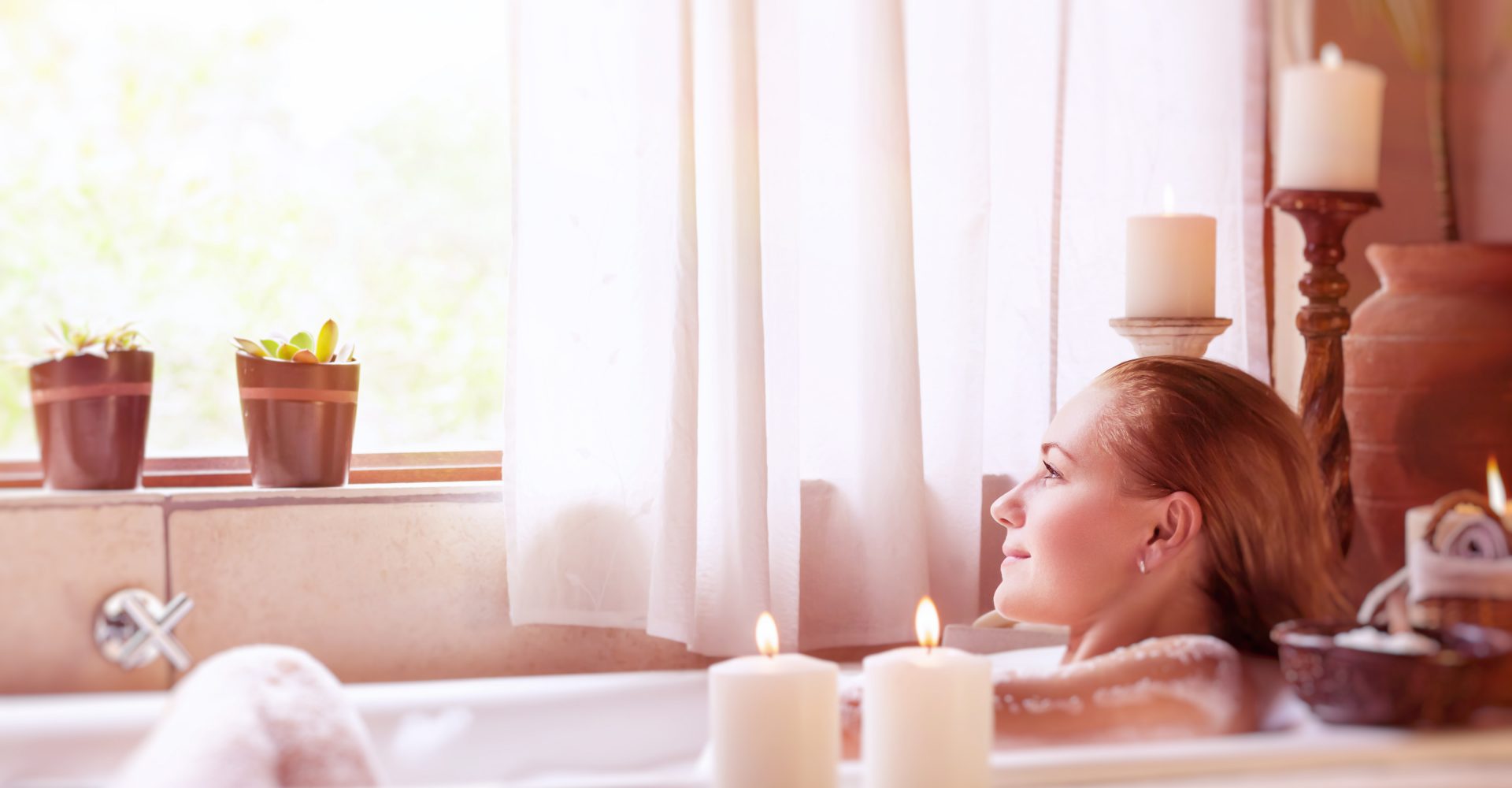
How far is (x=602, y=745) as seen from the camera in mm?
912

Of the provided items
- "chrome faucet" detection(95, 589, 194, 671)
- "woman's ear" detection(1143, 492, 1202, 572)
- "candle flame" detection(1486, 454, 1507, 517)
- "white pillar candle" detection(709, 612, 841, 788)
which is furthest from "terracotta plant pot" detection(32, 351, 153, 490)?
A: "candle flame" detection(1486, 454, 1507, 517)

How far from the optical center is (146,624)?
35.9 inches

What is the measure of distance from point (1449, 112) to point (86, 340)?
1081mm

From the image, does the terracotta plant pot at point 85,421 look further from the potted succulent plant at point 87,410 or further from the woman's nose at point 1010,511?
the woman's nose at point 1010,511

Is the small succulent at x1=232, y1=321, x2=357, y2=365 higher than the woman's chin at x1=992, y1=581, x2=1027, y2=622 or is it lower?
higher

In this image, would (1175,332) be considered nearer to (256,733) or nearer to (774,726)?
(774,726)

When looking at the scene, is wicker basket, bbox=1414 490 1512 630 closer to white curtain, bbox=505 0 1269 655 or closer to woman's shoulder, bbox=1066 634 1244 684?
woman's shoulder, bbox=1066 634 1244 684

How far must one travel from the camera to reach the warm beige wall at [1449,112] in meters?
0.88

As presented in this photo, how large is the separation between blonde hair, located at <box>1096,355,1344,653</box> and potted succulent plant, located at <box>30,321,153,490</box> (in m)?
0.80

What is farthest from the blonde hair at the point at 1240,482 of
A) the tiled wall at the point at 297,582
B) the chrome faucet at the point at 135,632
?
the chrome faucet at the point at 135,632

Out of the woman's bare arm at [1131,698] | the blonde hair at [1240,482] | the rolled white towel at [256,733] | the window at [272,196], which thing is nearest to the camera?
the rolled white towel at [256,733]

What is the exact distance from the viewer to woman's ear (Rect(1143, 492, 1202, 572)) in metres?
0.89

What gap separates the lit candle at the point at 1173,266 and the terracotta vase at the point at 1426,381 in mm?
126

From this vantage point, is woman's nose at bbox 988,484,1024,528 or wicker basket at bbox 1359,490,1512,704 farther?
woman's nose at bbox 988,484,1024,528
